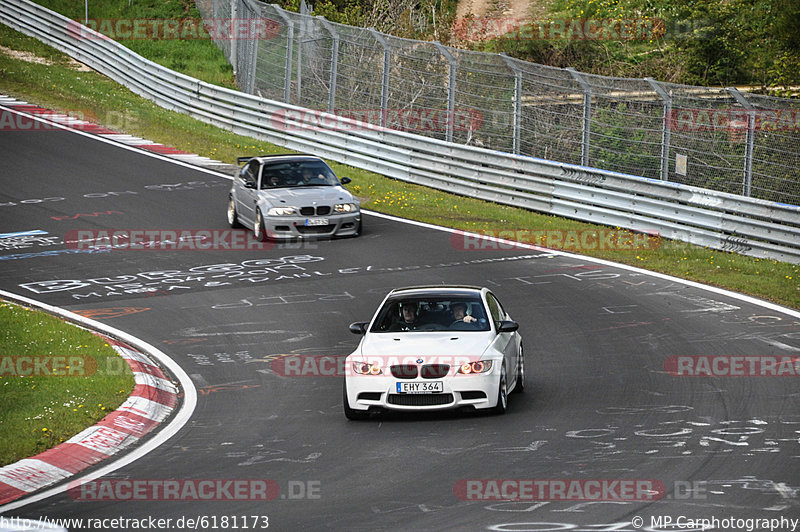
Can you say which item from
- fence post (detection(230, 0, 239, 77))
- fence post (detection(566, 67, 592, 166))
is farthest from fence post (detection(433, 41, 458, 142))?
fence post (detection(230, 0, 239, 77))

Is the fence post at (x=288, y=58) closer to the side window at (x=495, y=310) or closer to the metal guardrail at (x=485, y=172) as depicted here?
the metal guardrail at (x=485, y=172)

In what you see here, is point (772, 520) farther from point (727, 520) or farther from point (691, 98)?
point (691, 98)

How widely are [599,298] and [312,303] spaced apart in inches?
174

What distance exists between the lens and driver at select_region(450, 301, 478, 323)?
12477mm

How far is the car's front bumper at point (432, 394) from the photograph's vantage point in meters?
11.3

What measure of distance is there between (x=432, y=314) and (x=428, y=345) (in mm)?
909

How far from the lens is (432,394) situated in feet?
37.3

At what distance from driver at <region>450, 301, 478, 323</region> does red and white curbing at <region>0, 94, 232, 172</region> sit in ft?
56.1

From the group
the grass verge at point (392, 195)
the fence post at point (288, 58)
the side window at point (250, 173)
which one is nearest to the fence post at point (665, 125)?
the grass verge at point (392, 195)

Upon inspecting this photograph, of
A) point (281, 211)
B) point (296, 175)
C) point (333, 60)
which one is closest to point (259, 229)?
point (281, 211)

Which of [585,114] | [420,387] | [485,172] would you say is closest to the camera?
[420,387]

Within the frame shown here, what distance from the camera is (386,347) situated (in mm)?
11797

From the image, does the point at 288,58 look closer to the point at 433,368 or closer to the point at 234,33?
the point at 234,33

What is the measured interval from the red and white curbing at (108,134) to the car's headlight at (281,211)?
7.29 metres
